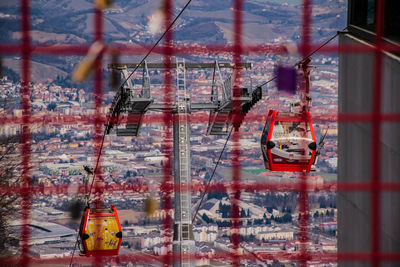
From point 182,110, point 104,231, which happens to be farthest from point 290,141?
point 182,110

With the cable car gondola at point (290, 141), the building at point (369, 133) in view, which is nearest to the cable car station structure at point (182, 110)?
the cable car gondola at point (290, 141)

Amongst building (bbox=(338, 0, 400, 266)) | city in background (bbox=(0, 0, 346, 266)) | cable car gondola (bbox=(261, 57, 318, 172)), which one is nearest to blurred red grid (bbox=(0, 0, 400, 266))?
building (bbox=(338, 0, 400, 266))

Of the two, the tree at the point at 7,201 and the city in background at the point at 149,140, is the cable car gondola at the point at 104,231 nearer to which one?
the city in background at the point at 149,140

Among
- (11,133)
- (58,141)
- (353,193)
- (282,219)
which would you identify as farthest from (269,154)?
(11,133)

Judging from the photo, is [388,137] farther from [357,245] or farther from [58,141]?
[58,141]

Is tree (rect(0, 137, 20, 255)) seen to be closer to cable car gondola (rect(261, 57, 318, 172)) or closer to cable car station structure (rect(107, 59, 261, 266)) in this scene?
cable car station structure (rect(107, 59, 261, 266))

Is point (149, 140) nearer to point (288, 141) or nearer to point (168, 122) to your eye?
point (288, 141)
